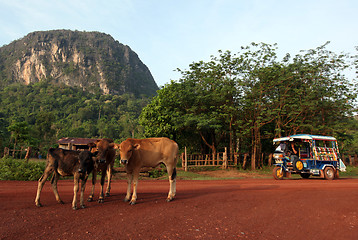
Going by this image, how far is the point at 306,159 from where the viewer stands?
17.1m

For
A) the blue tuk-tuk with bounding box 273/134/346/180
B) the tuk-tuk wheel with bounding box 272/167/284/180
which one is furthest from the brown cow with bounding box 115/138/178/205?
the blue tuk-tuk with bounding box 273/134/346/180

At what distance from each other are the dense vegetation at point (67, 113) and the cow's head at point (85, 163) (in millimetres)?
52019

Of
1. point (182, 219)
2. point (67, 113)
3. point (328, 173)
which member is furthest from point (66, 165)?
point (67, 113)

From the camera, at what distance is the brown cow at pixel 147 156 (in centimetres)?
754

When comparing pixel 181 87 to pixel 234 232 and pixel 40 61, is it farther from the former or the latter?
pixel 40 61

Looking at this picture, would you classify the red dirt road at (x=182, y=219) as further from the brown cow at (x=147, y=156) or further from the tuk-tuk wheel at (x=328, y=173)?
the tuk-tuk wheel at (x=328, y=173)

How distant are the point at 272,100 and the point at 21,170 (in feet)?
73.8

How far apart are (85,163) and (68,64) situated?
17362 cm

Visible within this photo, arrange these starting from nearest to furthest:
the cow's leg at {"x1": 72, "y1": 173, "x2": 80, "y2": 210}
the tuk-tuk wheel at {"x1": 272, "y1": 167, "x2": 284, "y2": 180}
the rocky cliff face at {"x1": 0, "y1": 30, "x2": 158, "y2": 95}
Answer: the cow's leg at {"x1": 72, "y1": 173, "x2": 80, "y2": 210} < the tuk-tuk wheel at {"x1": 272, "y1": 167, "x2": 284, "y2": 180} < the rocky cliff face at {"x1": 0, "y1": 30, "x2": 158, "y2": 95}

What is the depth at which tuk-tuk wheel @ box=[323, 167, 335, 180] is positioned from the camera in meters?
17.4

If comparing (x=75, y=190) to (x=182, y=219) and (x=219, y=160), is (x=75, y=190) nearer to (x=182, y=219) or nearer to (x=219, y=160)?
(x=182, y=219)

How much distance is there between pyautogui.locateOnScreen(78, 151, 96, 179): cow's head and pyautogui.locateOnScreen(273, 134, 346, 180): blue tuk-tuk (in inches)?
546

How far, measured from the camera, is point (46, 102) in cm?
10450

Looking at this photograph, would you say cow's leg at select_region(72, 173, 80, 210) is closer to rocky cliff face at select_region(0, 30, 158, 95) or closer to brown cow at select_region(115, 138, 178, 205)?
brown cow at select_region(115, 138, 178, 205)
